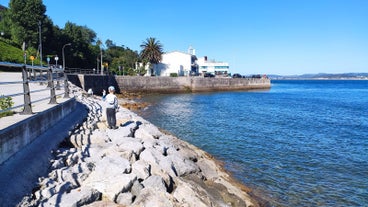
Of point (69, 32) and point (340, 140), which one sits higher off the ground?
point (69, 32)

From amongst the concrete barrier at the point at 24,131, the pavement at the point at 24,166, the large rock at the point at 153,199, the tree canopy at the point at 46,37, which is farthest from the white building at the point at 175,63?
the large rock at the point at 153,199

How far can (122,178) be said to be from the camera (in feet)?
19.7

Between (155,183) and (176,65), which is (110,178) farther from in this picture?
(176,65)

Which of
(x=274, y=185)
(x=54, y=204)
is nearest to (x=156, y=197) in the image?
(x=54, y=204)

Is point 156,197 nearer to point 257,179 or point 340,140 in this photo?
point 257,179

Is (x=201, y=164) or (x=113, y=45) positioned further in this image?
(x=113, y=45)

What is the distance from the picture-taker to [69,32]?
67.6 meters

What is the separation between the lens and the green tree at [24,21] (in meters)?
55.2

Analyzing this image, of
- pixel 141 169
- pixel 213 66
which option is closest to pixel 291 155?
pixel 141 169

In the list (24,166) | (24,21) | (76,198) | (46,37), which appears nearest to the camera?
(76,198)

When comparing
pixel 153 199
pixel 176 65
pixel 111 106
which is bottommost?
pixel 153 199

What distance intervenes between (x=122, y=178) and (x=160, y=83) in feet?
178

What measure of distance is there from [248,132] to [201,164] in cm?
1014

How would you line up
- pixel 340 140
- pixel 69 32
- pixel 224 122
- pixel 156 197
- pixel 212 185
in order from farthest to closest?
1. pixel 69 32
2. pixel 224 122
3. pixel 340 140
4. pixel 212 185
5. pixel 156 197
